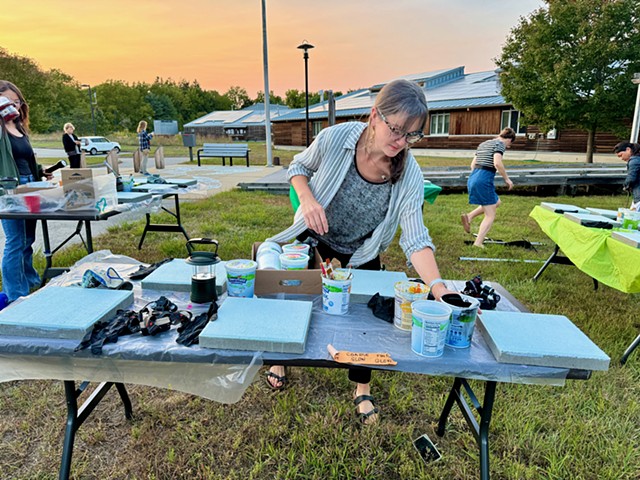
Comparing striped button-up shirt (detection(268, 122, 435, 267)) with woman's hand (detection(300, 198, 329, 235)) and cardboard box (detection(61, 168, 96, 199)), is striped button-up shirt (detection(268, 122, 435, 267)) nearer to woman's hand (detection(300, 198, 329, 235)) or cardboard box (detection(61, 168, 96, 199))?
woman's hand (detection(300, 198, 329, 235))

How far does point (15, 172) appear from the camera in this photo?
3.20 m

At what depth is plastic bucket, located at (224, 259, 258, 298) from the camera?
4.69 feet

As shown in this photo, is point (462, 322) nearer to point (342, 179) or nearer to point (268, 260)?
point (268, 260)

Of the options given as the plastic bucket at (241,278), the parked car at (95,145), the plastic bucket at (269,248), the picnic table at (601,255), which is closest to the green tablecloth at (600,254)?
the picnic table at (601,255)

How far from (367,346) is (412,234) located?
66 centimetres

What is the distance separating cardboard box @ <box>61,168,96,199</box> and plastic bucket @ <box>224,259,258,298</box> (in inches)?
84.3

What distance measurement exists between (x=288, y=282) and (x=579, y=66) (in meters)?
20.9

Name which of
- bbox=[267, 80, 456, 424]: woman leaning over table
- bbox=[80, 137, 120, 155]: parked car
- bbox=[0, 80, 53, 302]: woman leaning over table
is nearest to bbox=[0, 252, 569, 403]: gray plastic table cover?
bbox=[267, 80, 456, 424]: woman leaning over table

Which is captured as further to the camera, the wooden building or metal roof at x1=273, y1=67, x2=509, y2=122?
metal roof at x1=273, y1=67, x2=509, y2=122

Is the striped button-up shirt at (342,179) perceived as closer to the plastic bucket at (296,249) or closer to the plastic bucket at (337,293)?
the plastic bucket at (296,249)

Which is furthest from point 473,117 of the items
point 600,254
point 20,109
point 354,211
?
point 354,211

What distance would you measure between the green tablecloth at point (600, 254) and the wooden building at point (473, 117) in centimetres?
1717

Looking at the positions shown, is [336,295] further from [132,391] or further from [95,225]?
[95,225]

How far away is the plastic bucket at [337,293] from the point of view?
136 cm
